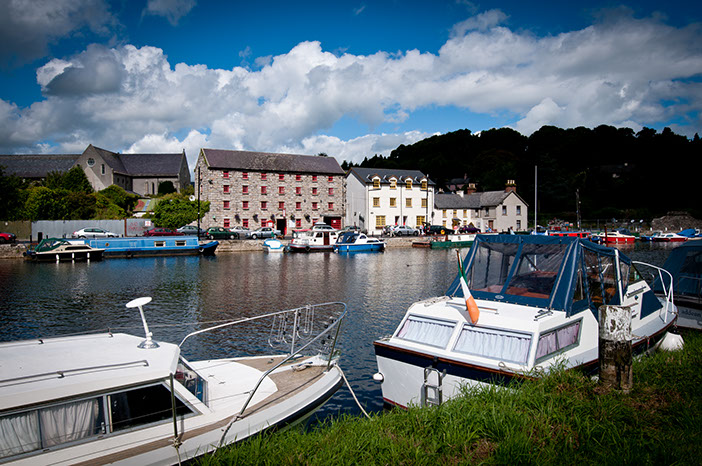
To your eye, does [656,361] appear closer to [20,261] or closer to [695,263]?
[695,263]

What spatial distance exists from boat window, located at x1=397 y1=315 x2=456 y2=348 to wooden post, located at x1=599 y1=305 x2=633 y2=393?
2646mm

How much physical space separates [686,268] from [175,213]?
183 ft

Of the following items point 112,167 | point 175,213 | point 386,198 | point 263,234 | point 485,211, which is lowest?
point 263,234

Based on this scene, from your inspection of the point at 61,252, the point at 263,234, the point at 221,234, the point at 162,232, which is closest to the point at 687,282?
the point at 61,252

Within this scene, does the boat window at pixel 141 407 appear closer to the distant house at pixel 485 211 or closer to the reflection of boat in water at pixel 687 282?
the reflection of boat in water at pixel 687 282

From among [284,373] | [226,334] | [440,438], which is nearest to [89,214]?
[226,334]

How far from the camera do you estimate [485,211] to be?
76.5 metres

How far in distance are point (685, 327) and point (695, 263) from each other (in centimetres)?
262

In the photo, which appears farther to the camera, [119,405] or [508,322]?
[508,322]

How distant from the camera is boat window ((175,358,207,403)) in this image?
270 inches

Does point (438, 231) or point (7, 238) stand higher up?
point (438, 231)

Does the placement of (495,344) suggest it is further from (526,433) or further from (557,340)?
(526,433)

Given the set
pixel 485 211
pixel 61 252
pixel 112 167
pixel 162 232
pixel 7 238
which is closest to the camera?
pixel 61 252

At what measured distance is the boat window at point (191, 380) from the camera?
22.5 ft
